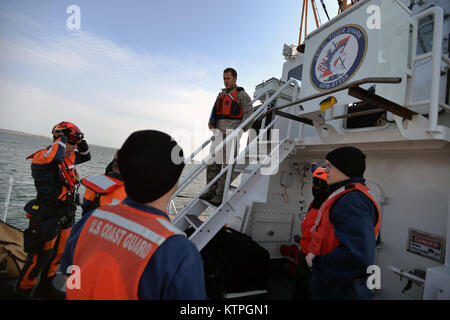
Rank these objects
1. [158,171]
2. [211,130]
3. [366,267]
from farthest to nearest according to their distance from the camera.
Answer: [211,130], [366,267], [158,171]

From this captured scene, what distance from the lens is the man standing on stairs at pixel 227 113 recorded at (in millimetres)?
3727

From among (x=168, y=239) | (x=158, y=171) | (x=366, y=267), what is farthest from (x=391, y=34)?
(x=168, y=239)

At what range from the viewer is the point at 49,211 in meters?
2.82

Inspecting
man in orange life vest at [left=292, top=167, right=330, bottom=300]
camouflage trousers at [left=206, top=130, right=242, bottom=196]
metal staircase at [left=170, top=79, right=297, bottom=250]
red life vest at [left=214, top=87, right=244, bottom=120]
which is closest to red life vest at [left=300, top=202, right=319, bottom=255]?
man in orange life vest at [left=292, top=167, right=330, bottom=300]

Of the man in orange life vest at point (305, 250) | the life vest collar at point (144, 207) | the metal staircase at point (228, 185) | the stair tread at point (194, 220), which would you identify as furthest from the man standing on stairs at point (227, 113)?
the life vest collar at point (144, 207)

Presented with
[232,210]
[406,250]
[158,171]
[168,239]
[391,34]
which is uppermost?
[391,34]

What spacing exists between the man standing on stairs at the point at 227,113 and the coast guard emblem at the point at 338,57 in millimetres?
1262

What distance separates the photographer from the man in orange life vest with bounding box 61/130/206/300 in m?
0.79

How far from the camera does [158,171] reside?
0.91 meters

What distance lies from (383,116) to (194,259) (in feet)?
11.4

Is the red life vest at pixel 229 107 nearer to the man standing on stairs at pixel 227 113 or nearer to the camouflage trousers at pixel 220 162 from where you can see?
the man standing on stairs at pixel 227 113

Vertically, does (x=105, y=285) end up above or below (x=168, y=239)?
below

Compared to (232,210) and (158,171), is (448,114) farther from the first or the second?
(158,171)

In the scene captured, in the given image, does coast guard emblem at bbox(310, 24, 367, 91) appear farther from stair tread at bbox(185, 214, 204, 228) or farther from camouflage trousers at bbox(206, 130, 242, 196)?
stair tread at bbox(185, 214, 204, 228)
